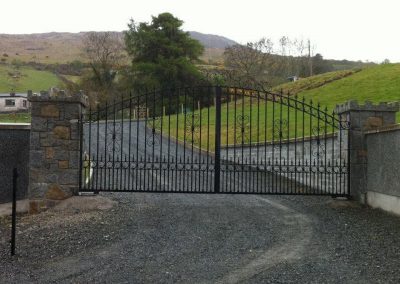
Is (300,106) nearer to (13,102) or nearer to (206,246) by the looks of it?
(206,246)

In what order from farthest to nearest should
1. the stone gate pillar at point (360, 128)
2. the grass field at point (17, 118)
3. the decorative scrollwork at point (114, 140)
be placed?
the grass field at point (17, 118) → the stone gate pillar at point (360, 128) → the decorative scrollwork at point (114, 140)

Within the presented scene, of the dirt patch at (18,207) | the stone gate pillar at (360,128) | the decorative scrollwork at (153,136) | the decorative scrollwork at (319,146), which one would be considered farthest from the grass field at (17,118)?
the stone gate pillar at (360,128)

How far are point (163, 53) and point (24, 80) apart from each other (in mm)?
33286

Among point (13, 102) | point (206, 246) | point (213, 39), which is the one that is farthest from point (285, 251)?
point (213, 39)

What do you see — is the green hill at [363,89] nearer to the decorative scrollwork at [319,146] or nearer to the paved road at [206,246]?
A: the decorative scrollwork at [319,146]

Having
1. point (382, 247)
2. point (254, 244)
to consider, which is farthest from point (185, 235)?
point (382, 247)

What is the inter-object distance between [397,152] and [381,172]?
708mm

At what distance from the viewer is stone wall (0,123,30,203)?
836 centimetres

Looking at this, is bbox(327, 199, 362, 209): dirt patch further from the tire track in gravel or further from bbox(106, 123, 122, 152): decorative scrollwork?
bbox(106, 123, 122, 152): decorative scrollwork

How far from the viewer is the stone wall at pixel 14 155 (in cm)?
836

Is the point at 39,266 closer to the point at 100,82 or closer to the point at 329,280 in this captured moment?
the point at 329,280

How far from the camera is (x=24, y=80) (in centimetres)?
6350

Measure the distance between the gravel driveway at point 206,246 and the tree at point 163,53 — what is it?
2625cm

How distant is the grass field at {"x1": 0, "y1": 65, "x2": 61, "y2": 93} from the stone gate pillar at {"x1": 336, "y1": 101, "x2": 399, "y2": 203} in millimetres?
52214
